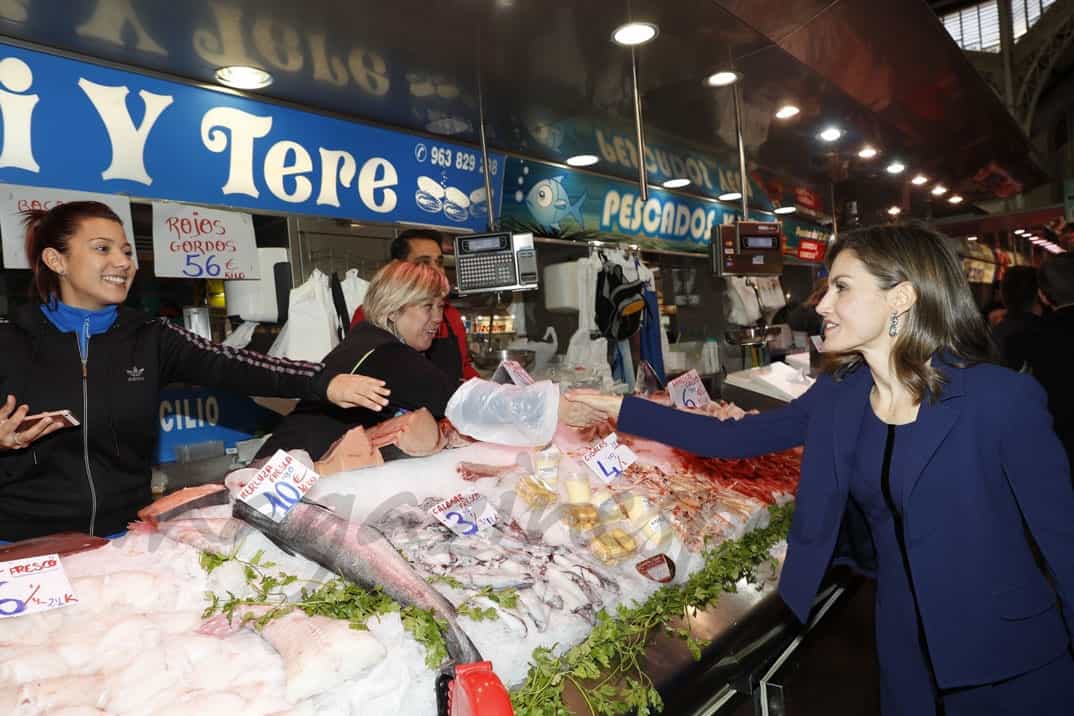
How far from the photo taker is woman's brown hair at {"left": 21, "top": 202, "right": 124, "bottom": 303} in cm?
247

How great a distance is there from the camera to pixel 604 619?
5.67 feet

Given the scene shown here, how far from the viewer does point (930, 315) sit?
73.3 inches

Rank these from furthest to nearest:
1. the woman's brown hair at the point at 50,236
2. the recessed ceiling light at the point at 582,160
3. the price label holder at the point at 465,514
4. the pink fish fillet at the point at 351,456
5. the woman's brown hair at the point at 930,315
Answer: the recessed ceiling light at the point at 582,160
the woman's brown hair at the point at 50,236
the pink fish fillet at the point at 351,456
the price label holder at the point at 465,514
the woman's brown hair at the point at 930,315

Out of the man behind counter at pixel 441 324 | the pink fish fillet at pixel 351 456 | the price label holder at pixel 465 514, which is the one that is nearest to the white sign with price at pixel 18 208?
the man behind counter at pixel 441 324

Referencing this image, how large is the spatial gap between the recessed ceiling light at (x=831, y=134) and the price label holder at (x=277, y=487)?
5759 mm

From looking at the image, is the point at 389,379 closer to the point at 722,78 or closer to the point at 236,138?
the point at 236,138

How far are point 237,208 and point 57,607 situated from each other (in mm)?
3173

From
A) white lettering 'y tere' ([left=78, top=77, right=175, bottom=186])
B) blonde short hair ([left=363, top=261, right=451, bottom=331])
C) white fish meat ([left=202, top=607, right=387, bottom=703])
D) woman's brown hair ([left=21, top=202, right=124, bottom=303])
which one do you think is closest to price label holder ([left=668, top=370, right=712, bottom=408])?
blonde short hair ([left=363, top=261, right=451, bottom=331])

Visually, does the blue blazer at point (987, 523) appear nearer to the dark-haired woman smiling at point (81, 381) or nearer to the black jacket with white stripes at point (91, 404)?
the dark-haired woman smiling at point (81, 381)

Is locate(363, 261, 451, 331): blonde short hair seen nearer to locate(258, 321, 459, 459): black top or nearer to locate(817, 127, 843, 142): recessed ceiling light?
locate(258, 321, 459, 459): black top

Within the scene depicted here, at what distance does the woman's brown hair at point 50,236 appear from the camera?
8.09ft

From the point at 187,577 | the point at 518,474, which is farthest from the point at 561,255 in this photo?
the point at 187,577

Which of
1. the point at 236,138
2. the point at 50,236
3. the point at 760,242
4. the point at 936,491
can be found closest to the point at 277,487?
the point at 50,236

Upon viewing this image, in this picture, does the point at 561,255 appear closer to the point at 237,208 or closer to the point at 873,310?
the point at 237,208
